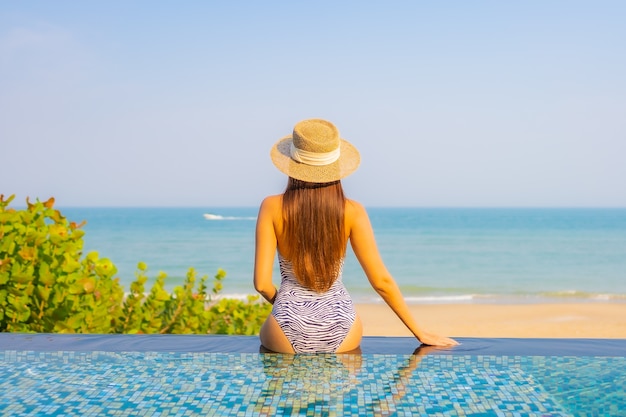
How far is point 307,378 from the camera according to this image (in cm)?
347

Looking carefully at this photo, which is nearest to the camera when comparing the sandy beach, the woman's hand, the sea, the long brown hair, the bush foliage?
the long brown hair

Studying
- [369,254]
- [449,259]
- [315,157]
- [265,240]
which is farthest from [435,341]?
[449,259]

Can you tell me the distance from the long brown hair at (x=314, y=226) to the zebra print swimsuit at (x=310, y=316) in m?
0.11

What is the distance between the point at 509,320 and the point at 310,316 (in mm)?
11686

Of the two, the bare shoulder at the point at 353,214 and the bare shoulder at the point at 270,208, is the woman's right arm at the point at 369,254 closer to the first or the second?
the bare shoulder at the point at 353,214

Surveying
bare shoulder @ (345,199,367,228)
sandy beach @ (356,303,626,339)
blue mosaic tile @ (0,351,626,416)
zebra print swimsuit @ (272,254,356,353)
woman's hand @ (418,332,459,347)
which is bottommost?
sandy beach @ (356,303,626,339)

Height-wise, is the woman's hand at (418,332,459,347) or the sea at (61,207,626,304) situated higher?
the woman's hand at (418,332,459,347)

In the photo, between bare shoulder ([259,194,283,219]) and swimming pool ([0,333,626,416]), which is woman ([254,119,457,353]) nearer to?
bare shoulder ([259,194,283,219])

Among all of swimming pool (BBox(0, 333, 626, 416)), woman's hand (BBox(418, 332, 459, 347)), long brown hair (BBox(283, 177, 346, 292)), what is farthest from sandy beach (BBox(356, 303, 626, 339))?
long brown hair (BBox(283, 177, 346, 292))

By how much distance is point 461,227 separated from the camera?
5100cm

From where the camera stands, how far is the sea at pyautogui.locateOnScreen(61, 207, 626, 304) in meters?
21.5

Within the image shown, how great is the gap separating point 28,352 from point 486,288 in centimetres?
1966

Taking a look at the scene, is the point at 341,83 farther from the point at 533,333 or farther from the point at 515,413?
the point at 515,413

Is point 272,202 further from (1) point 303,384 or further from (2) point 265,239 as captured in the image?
(1) point 303,384
